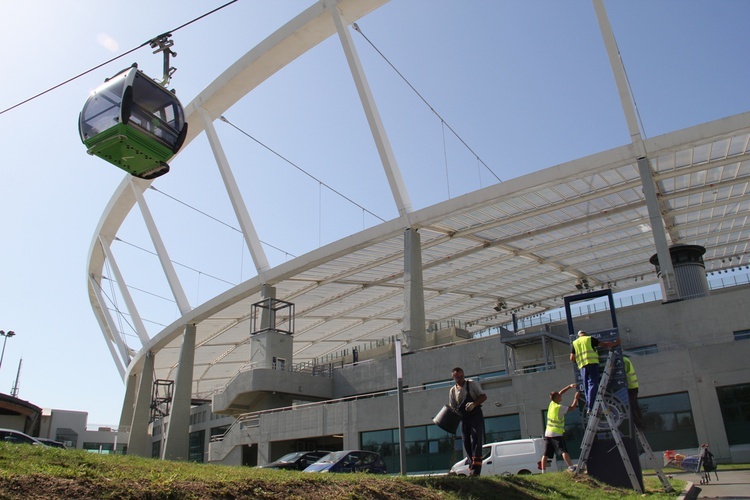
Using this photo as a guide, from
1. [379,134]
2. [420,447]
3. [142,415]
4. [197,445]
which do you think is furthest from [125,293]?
[420,447]

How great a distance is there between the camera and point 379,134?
32312mm

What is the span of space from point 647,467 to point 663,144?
41.5 feet

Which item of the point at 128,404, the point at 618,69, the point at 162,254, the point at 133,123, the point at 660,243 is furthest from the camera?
the point at 128,404

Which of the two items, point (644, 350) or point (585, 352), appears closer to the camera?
point (585, 352)

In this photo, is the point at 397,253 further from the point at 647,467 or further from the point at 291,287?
the point at 647,467

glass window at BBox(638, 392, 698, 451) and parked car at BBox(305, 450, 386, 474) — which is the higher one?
glass window at BBox(638, 392, 698, 451)

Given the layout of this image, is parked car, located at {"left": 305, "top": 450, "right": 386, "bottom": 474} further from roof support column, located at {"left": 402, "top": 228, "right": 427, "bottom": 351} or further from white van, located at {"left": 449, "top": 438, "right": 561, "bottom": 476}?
roof support column, located at {"left": 402, "top": 228, "right": 427, "bottom": 351}

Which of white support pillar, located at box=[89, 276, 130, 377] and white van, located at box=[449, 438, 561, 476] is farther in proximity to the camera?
white support pillar, located at box=[89, 276, 130, 377]

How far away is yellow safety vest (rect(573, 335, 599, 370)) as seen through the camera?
10500 mm

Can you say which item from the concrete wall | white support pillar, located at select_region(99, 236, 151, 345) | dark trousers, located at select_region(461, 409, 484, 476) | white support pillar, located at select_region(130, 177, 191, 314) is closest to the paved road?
dark trousers, located at select_region(461, 409, 484, 476)

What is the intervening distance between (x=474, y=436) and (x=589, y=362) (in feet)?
7.61

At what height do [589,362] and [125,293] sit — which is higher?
[125,293]

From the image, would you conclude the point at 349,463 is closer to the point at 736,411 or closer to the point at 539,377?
the point at 539,377

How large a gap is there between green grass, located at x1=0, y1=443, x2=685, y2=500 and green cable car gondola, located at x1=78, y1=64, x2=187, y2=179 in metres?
6.84
